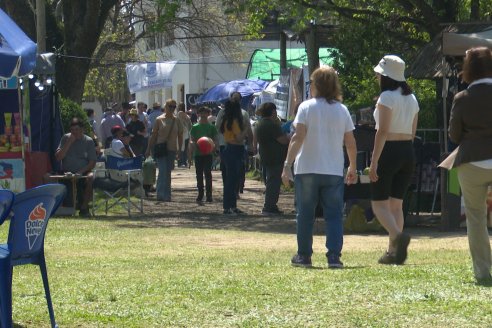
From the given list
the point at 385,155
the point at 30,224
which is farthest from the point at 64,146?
the point at 30,224

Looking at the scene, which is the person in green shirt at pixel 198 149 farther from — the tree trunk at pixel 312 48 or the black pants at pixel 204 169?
the tree trunk at pixel 312 48

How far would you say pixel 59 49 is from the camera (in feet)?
77.4

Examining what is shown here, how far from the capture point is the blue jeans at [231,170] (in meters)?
17.5

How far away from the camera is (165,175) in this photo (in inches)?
790

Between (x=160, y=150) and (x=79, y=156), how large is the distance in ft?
8.41

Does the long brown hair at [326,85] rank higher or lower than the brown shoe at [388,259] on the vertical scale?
higher

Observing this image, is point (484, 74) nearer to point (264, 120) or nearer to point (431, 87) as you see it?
point (264, 120)

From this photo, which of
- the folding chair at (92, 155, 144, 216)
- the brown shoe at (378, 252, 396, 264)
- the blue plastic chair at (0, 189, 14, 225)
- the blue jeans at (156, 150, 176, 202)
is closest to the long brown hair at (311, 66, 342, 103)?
the brown shoe at (378, 252, 396, 264)

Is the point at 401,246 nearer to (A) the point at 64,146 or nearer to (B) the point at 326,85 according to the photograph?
(B) the point at 326,85

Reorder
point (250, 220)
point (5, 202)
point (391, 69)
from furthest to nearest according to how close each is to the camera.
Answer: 1. point (250, 220)
2. point (391, 69)
3. point (5, 202)

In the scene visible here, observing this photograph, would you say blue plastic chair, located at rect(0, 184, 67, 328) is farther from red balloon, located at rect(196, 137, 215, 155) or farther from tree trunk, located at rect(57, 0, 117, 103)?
tree trunk, located at rect(57, 0, 117, 103)

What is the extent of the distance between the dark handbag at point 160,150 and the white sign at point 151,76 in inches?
897

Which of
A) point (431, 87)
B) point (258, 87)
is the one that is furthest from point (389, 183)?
point (258, 87)

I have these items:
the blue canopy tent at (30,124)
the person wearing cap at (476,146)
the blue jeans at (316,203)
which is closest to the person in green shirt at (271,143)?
the blue canopy tent at (30,124)
